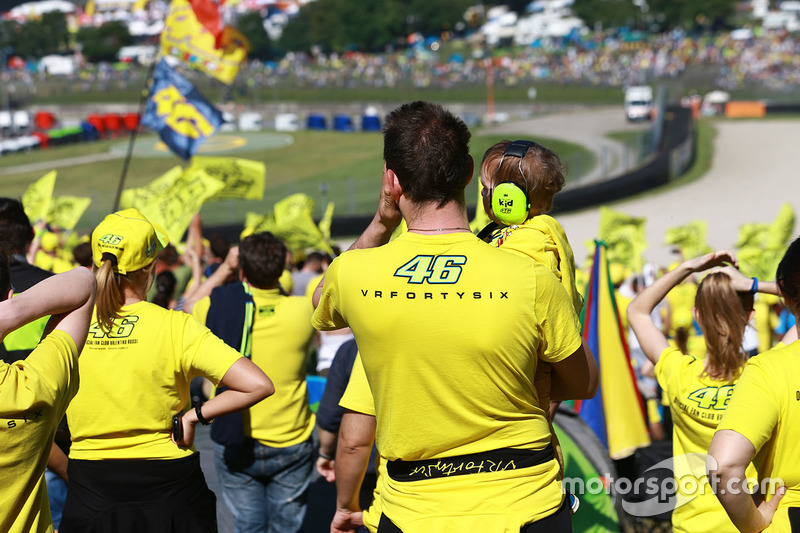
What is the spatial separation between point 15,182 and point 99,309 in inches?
1236

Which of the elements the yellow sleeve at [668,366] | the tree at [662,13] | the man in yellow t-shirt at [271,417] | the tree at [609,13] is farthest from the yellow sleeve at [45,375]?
the tree at [609,13]

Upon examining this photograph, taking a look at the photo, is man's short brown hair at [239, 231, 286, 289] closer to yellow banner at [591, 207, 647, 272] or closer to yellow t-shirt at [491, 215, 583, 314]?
yellow t-shirt at [491, 215, 583, 314]

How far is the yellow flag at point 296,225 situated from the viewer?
23.6 ft

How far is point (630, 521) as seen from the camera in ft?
16.6

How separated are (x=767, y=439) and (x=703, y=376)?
1051mm

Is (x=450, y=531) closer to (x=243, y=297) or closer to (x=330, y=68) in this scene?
(x=243, y=297)

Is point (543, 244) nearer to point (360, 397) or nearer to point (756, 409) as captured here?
point (756, 409)

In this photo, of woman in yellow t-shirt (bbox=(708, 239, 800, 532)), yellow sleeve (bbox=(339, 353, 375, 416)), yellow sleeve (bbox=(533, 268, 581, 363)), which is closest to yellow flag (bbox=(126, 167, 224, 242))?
yellow sleeve (bbox=(339, 353, 375, 416))

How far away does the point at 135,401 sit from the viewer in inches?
135

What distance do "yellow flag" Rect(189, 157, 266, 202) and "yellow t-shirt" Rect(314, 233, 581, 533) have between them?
4.89m

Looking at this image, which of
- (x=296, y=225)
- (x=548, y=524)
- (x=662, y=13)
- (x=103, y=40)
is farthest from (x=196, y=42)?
(x=103, y=40)

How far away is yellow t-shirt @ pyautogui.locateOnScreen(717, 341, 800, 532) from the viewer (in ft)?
8.28

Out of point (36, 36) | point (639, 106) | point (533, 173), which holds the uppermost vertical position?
point (533, 173)

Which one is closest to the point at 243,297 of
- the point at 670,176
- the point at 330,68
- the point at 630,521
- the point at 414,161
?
the point at 414,161
